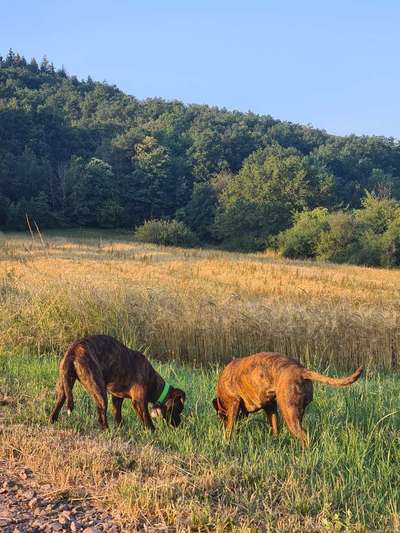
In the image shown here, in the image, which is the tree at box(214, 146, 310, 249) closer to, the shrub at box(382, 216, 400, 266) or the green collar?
the shrub at box(382, 216, 400, 266)

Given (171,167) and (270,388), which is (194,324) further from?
(171,167)

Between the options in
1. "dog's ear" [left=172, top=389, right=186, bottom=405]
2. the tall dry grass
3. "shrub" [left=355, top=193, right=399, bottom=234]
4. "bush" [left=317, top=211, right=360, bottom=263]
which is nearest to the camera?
"dog's ear" [left=172, top=389, right=186, bottom=405]

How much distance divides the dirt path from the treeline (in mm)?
63866

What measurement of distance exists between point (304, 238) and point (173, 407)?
2193 inches

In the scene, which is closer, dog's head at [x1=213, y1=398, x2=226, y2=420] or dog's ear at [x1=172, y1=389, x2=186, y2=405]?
dog's head at [x1=213, y1=398, x2=226, y2=420]

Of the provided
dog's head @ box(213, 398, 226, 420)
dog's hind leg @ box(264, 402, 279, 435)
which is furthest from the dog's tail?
dog's head @ box(213, 398, 226, 420)

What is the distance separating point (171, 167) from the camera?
92.4 metres

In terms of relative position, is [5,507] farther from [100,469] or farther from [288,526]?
[288,526]

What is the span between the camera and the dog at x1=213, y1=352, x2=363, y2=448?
4.85 metres

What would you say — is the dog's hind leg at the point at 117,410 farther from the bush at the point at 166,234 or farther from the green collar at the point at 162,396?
the bush at the point at 166,234

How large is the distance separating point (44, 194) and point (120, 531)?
7783 centimetres

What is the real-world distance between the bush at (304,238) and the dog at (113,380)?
2165 inches

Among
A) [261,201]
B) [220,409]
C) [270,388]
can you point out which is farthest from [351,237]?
[270,388]

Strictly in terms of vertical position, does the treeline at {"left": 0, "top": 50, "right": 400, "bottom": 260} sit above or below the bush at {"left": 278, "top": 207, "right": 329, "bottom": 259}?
A: above
